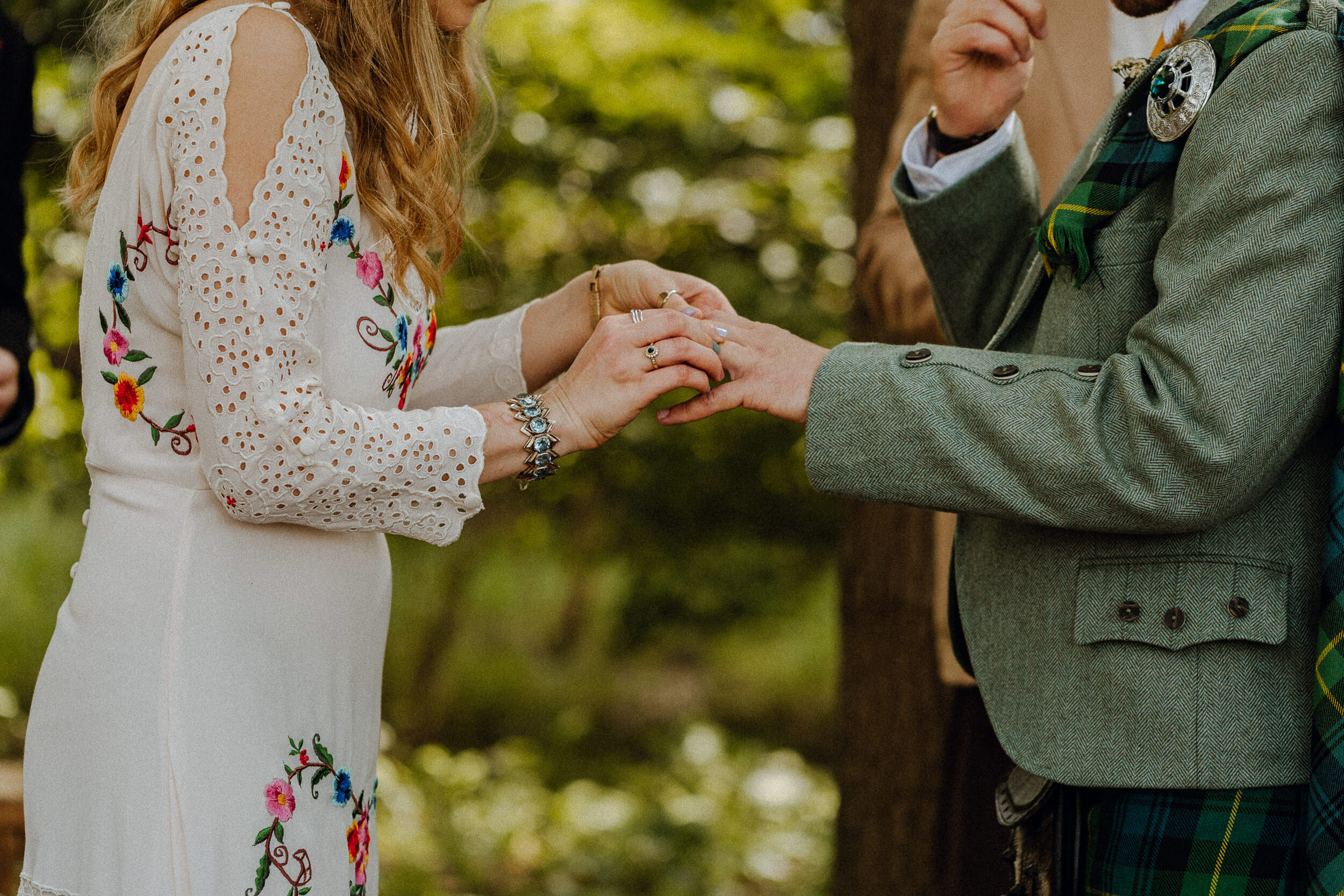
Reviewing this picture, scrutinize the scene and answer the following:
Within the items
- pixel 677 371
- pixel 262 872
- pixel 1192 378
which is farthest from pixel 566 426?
pixel 1192 378

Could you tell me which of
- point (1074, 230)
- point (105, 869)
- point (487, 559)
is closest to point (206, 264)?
point (105, 869)

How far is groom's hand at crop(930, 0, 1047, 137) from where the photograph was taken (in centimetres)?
186

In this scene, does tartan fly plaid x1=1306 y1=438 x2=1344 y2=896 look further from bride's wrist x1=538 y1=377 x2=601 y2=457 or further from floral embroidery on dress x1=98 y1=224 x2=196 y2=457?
floral embroidery on dress x1=98 y1=224 x2=196 y2=457

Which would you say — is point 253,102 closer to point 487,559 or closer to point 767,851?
point 767,851

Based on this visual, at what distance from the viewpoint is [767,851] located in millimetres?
5184

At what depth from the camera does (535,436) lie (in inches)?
63.0

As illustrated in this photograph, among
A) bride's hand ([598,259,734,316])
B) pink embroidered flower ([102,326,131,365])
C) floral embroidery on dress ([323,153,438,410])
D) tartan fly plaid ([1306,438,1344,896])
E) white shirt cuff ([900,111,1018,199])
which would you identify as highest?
white shirt cuff ([900,111,1018,199])

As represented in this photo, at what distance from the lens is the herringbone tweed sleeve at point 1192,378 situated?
1316 mm

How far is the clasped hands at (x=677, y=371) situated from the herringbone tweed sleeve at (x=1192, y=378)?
0.15 m

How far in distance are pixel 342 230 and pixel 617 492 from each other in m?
4.67

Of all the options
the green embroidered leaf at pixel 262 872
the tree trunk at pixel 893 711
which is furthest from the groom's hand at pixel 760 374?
the tree trunk at pixel 893 711

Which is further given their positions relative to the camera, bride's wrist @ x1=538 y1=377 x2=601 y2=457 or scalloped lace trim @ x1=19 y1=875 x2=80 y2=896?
bride's wrist @ x1=538 y1=377 x2=601 y2=457

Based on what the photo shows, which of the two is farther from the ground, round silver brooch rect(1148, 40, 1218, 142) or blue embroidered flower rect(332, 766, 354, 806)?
round silver brooch rect(1148, 40, 1218, 142)

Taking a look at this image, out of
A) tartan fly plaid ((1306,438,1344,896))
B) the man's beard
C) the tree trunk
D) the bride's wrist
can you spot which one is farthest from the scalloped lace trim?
the tree trunk
